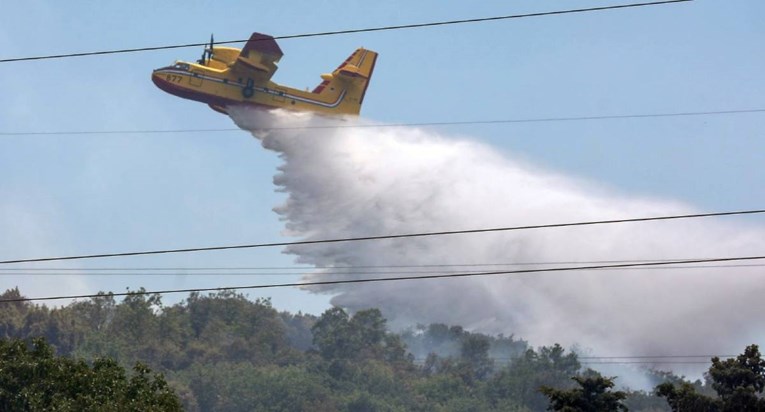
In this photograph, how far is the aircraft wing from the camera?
7788 centimetres

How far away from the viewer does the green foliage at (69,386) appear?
4834 centimetres

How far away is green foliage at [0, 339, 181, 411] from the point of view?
48.3 m

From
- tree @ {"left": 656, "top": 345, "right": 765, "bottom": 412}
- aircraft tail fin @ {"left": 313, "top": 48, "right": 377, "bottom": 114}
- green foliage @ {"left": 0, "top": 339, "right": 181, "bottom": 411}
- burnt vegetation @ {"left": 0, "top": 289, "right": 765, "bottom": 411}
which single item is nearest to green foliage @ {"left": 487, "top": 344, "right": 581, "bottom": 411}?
burnt vegetation @ {"left": 0, "top": 289, "right": 765, "bottom": 411}

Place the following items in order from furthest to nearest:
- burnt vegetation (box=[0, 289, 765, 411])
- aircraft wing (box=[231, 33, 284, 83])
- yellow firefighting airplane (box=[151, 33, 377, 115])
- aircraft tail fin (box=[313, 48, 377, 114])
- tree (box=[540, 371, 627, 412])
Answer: burnt vegetation (box=[0, 289, 765, 411]), aircraft tail fin (box=[313, 48, 377, 114]), aircraft wing (box=[231, 33, 284, 83]), yellow firefighting airplane (box=[151, 33, 377, 115]), tree (box=[540, 371, 627, 412])

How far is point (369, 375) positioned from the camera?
508 feet

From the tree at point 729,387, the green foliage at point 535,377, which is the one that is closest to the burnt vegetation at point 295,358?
the green foliage at point 535,377

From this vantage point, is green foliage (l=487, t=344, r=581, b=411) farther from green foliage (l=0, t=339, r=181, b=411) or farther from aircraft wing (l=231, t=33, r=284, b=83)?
green foliage (l=0, t=339, r=181, b=411)

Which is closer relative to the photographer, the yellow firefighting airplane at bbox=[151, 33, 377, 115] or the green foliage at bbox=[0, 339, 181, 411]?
the green foliage at bbox=[0, 339, 181, 411]

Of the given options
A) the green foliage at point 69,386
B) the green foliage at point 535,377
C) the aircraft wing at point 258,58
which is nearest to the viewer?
the green foliage at point 69,386

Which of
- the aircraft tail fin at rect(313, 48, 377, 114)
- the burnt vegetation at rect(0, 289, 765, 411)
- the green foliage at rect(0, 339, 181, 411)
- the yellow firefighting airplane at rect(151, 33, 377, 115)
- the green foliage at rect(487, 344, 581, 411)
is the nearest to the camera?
the green foliage at rect(0, 339, 181, 411)

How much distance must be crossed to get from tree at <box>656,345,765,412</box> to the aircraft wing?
40575mm

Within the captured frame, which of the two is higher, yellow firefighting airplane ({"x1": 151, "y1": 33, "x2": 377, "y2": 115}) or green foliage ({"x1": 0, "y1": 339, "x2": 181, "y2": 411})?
yellow firefighting airplane ({"x1": 151, "y1": 33, "x2": 377, "y2": 115})

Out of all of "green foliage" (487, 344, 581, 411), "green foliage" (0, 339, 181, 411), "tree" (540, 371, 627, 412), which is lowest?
"tree" (540, 371, 627, 412)

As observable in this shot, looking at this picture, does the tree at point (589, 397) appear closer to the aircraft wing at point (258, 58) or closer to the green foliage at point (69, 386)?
the green foliage at point (69, 386)
